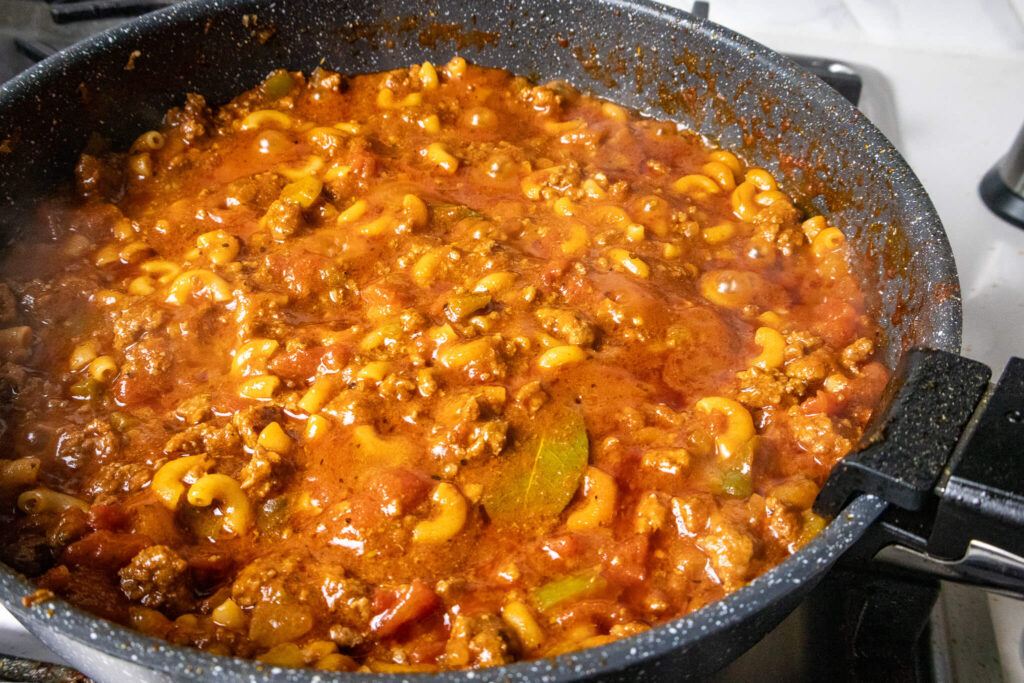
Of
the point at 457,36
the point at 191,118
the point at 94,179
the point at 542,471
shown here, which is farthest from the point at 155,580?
the point at 457,36

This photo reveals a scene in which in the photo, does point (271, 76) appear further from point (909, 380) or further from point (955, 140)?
point (955, 140)

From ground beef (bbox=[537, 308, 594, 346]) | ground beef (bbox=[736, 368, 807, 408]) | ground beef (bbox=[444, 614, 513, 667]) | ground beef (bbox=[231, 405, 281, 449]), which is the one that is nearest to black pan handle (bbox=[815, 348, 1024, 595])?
ground beef (bbox=[736, 368, 807, 408])

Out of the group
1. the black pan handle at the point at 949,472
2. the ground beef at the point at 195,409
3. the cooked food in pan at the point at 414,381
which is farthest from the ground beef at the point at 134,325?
the black pan handle at the point at 949,472

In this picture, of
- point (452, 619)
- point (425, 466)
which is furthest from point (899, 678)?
point (425, 466)

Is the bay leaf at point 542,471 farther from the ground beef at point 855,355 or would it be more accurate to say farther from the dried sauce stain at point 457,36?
the dried sauce stain at point 457,36

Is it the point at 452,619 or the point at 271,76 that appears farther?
the point at 271,76

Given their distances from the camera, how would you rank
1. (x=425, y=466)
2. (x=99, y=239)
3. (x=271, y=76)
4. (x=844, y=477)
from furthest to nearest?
(x=271, y=76), (x=99, y=239), (x=425, y=466), (x=844, y=477)

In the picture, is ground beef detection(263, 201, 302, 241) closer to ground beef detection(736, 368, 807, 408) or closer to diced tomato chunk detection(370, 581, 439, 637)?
diced tomato chunk detection(370, 581, 439, 637)
